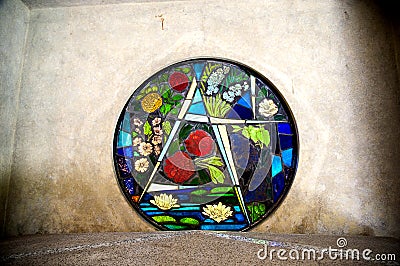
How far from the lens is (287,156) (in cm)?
247

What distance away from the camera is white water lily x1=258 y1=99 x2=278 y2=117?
2527 mm

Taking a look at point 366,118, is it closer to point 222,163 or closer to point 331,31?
point 331,31

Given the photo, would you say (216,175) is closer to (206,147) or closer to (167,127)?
(206,147)

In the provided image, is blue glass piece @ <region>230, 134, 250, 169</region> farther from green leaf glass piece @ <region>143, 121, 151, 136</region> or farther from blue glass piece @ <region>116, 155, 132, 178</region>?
blue glass piece @ <region>116, 155, 132, 178</region>

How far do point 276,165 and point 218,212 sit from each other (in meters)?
0.55

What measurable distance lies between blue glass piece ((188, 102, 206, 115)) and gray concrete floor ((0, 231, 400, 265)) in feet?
3.15

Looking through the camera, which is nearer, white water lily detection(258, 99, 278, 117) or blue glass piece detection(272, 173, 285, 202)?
blue glass piece detection(272, 173, 285, 202)

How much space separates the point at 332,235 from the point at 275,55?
141 centimetres

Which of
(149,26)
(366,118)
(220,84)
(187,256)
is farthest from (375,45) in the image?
(187,256)

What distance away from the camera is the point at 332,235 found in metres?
2.29

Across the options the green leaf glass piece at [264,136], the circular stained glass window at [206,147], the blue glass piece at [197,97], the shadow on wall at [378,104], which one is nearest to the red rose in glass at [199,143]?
the circular stained glass window at [206,147]

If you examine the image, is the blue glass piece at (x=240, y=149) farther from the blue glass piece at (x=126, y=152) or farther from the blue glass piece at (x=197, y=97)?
the blue glass piece at (x=126, y=152)

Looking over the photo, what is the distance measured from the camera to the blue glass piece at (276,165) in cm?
245

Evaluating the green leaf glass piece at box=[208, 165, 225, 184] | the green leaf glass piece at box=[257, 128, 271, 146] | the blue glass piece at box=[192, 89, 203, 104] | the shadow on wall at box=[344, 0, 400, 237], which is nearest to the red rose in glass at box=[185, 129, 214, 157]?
the green leaf glass piece at box=[208, 165, 225, 184]
